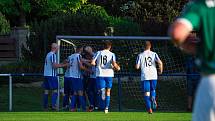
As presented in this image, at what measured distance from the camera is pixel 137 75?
77.4ft

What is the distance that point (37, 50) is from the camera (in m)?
36.4

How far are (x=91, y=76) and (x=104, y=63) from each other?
2.16 metres

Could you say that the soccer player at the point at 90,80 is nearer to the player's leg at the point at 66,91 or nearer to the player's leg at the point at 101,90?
the player's leg at the point at 101,90

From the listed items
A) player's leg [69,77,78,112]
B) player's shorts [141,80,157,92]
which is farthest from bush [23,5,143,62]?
player's shorts [141,80,157,92]

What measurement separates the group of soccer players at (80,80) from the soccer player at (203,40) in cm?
1488

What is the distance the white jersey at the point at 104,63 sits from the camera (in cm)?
2053

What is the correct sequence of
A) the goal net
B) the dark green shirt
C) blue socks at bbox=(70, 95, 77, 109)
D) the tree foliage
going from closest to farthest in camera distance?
the dark green shirt < blue socks at bbox=(70, 95, 77, 109) < the goal net < the tree foliage

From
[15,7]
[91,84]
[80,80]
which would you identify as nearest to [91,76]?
[91,84]

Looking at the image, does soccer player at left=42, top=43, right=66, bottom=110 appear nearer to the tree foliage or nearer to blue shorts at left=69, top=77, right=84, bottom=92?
blue shorts at left=69, top=77, right=84, bottom=92

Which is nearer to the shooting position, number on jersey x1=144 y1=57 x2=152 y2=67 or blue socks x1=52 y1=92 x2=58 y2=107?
number on jersey x1=144 y1=57 x2=152 y2=67

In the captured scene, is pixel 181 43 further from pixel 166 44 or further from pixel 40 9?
pixel 40 9

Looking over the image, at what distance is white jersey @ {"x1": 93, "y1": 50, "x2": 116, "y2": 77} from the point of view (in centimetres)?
2053

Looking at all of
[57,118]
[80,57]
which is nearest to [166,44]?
[80,57]

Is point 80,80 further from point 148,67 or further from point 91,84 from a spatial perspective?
point 148,67
